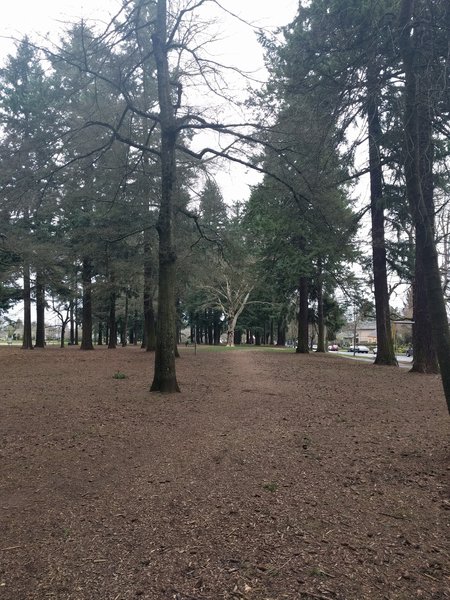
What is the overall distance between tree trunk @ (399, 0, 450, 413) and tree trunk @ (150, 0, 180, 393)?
221 inches

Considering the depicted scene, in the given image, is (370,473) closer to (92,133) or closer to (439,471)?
(439,471)

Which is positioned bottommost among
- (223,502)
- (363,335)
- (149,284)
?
(363,335)

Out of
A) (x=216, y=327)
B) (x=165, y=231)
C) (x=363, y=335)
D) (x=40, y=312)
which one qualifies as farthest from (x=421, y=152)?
(x=363, y=335)

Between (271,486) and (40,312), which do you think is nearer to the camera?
(271,486)

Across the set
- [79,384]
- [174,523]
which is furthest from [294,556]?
[79,384]

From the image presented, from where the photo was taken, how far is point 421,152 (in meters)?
5.17

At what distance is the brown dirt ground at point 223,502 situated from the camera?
2611 millimetres

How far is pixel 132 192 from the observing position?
480 inches

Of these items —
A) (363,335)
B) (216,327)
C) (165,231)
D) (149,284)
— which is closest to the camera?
(165,231)

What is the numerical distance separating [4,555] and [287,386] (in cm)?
866

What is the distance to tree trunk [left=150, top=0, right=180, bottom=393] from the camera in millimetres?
9422

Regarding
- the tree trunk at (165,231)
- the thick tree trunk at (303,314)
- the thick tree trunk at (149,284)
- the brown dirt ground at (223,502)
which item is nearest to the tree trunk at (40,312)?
the thick tree trunk at (149,284)

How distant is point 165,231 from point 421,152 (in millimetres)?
5795

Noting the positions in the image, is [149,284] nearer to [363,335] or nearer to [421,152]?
[421,152]
